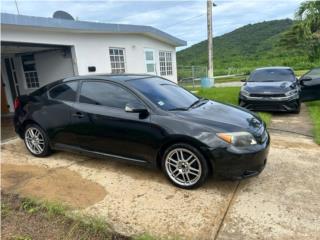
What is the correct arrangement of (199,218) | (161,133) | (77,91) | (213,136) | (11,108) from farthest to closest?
(11,108) → (77,91) → (161,133) → (213,136) → (199,218)

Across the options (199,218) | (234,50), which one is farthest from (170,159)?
(234,50)

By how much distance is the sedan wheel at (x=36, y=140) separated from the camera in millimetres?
5566

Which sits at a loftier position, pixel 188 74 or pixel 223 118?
pixel 223 118

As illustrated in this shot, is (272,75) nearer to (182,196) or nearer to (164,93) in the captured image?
(164,93)

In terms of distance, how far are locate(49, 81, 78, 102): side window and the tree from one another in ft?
125

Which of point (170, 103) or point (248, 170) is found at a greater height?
point (170, 103)

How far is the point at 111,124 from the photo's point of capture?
4.59m

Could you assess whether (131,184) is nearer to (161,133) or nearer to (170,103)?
(161,133)

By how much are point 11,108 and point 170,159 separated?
32.6 feet

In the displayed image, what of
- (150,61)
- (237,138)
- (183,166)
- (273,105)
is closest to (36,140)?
A: (183,166)

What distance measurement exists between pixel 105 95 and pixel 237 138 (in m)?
2.23

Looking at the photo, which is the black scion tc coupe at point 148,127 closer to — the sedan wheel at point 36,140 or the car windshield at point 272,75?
the sedan wheel at point 36,140

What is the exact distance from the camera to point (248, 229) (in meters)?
3.25

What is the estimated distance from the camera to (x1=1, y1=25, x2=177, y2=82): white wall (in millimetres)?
7703
